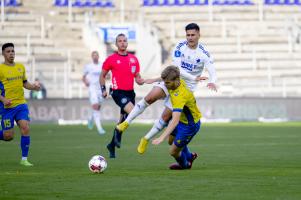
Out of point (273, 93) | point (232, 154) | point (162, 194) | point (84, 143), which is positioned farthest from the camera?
point (273, 93)

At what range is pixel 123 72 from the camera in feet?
61.3

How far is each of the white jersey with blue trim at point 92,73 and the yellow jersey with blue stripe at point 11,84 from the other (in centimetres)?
1432

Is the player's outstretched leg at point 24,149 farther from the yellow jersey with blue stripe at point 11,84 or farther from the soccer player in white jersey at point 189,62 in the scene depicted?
the soccer player in white jersey at point 189,62

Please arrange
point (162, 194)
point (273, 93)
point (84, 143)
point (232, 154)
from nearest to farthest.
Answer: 1. point (162, 194)
2. point (232, 154)
3. point (84, 143)
4. point (273, 93)

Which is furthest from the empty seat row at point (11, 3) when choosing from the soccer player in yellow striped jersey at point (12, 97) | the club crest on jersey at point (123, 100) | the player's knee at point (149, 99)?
the player's knee at point (149, 99)

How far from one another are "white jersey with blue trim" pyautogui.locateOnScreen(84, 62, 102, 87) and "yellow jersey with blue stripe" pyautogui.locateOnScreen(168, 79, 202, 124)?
16140 mm

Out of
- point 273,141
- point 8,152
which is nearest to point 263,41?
point 273,141

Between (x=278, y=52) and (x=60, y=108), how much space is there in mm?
16487

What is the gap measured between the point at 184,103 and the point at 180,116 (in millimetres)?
542

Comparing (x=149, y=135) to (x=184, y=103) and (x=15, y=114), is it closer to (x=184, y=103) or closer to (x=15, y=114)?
(x=184, y=103)

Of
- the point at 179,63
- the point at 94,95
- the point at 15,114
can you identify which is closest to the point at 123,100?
the point at 15,114

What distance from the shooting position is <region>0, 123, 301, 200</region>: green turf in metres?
11.0

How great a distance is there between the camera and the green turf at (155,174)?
36.1 feet

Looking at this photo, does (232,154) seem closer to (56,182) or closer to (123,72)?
(123,72)
